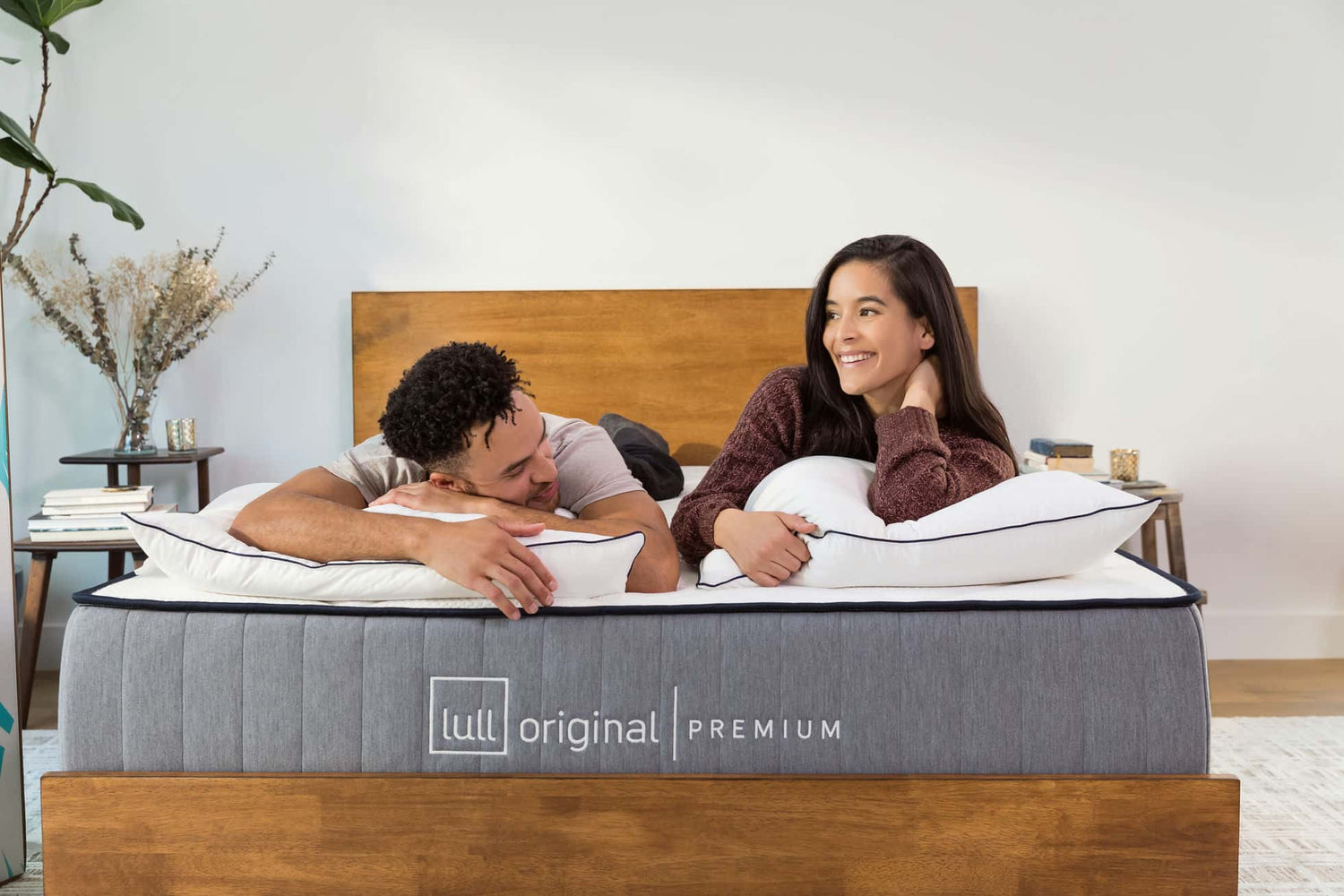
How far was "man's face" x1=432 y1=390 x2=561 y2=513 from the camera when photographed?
1544 mm

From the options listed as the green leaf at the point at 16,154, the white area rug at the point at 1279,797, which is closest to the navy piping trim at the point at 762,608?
the white area rug at the point at 1279,797

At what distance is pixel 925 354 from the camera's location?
184 centimetres

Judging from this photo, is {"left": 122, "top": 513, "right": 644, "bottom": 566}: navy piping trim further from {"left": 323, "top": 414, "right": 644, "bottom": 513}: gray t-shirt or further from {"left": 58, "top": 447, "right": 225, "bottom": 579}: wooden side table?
{"left": 58, "top": 447, "right": 225, "bottom": 579}: wooden side table

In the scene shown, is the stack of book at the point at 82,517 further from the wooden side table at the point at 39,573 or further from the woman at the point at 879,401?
the woman at the point at 879,401

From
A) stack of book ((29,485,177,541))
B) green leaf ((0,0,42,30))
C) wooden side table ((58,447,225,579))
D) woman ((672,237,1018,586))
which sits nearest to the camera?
woman ((672,237,1018,586))

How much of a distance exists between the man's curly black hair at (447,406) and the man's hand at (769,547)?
379 millimetres

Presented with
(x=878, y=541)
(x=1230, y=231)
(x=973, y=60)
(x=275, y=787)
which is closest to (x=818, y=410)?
(x=878, y=541)

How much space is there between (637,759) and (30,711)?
90.2 inches

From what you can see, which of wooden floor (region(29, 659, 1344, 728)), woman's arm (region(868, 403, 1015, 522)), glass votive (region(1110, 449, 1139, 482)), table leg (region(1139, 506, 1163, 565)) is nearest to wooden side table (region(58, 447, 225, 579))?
wooden floor (region(29, 659, 1344, 728))

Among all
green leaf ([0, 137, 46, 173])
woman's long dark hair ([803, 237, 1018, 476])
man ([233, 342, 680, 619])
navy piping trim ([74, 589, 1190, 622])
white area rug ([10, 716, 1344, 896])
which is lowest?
white area rug ([10, 716, 1344, 896])

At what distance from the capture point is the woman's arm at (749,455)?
175 cm

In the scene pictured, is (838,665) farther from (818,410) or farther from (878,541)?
(818,410)

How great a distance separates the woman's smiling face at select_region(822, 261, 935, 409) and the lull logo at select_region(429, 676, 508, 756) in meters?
0.79

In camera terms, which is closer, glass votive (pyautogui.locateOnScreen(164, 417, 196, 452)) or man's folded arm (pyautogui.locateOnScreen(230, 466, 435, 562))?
man's folded arm (pyautogui.locateOnScreen(230, 466, 435, 562))
